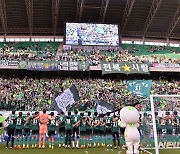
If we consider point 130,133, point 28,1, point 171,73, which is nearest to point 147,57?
point 171,73

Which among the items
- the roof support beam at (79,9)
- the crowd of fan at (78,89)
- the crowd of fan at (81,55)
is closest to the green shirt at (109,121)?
the crowd of fan at (78,89)

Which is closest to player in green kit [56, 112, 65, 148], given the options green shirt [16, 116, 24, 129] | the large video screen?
green shirt [16, 116, 24, 129]

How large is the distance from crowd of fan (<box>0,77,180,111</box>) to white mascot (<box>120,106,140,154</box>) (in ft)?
41.2

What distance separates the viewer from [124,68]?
31.4 metres

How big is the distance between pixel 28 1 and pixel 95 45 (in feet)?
31.8

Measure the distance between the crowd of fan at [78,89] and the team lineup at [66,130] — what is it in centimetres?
768

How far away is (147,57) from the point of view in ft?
116

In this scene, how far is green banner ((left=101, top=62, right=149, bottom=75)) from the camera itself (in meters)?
A: 31.1

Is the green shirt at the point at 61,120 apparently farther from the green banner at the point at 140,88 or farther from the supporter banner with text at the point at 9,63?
the supporter banner with text at the point at 9,63

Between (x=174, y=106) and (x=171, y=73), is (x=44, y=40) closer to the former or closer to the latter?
(x=171, y=73)

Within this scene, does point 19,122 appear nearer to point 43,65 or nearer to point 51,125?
point 51,125

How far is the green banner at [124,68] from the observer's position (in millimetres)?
31078

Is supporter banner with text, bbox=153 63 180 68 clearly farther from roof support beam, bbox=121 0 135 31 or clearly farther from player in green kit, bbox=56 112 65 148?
player in green kit, bbox=56 112 65 148

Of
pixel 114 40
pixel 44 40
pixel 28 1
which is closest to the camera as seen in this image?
pixel 28 1
